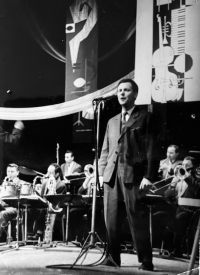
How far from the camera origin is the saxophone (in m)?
3.66

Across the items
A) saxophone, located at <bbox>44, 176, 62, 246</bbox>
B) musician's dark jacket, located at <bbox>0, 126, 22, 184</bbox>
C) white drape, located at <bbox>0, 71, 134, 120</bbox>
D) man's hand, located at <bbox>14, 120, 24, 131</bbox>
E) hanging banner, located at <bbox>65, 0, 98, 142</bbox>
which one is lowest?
saxophone, located at <bbox>44, 176, 62, 246</bbox>

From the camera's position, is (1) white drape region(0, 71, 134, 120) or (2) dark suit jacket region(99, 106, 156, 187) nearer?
(2) dark suit jacket region(99, 106, 156, 187)

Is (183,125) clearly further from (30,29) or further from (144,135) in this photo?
(30,29)

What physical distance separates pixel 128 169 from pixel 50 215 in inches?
32.2

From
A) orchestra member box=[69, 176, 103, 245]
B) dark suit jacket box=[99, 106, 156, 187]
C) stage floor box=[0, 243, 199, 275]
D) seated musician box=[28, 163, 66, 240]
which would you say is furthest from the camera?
seated musician box=[28, 163, 66, 240]

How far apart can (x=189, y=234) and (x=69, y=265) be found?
1004 millimetres

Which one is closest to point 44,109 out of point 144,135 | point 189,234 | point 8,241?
point 144,135

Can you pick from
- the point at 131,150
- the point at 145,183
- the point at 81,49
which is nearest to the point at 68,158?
the point at 131,150

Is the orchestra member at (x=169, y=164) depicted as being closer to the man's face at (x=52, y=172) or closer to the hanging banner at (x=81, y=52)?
the hanging banner at (x=81, y=52)

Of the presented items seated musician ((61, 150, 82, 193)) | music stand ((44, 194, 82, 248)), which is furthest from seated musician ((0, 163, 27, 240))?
seated musician ((61, 150, 82, 193))

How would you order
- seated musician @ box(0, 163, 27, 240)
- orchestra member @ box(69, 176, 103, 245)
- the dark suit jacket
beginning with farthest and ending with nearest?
1. seated musician @ box(0, 163, 27, 240)
2. orchestra member @ box(69, 176, 103, 245)
3. the dark suit jacket

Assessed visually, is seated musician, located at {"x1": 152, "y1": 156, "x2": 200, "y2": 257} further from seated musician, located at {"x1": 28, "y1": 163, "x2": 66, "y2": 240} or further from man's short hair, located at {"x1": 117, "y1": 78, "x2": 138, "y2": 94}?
seated musician, located at {"x1": 28, "y1": 163, "x2": 66, "y2": 240}

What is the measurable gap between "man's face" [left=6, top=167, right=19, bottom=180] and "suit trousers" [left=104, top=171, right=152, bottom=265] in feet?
2.82

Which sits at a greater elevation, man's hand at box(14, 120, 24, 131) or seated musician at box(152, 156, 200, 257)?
man's hand at box(14, 120, 24, 131)
